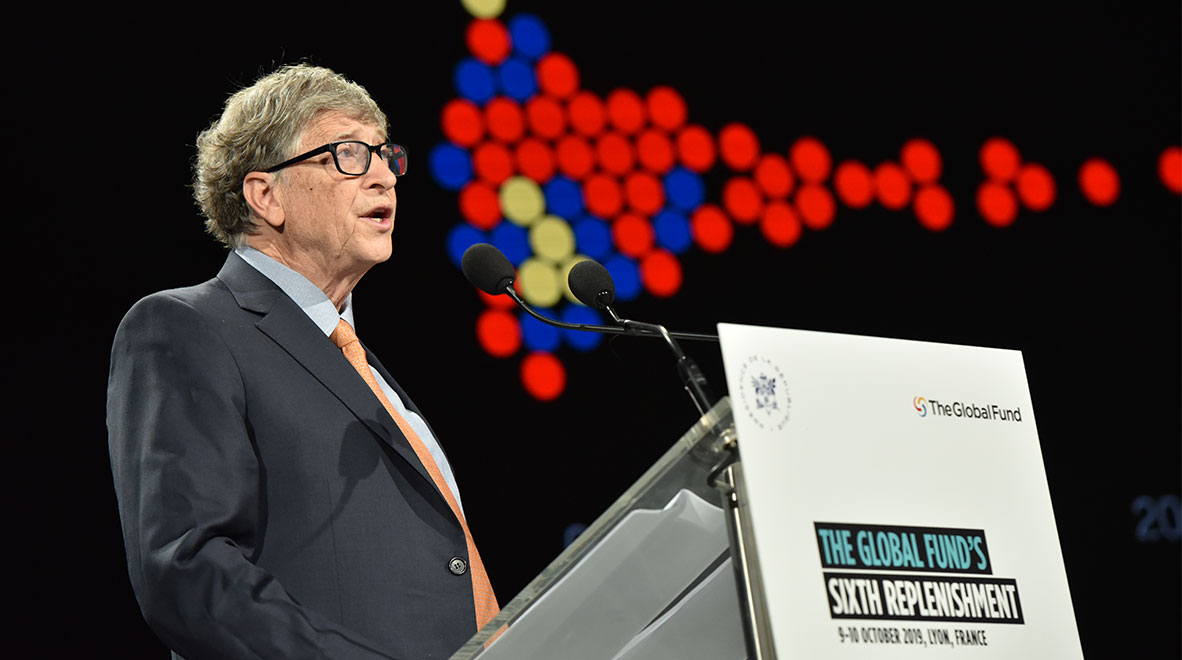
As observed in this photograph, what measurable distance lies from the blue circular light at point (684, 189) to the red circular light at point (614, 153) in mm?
129

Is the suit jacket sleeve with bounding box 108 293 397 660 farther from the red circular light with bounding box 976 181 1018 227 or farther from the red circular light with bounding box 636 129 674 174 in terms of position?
the red circular light with bounding box 976 181 1018 227

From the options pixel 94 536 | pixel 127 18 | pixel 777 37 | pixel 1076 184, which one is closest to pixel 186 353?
pixel 94 536

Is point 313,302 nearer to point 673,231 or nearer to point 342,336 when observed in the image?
point 342,336

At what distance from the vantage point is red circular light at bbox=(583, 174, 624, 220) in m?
3.61

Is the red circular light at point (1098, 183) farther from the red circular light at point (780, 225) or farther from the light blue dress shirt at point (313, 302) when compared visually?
the light blue dress shirt at point (313, 302)

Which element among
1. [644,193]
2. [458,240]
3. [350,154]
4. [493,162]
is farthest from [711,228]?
[350,154]

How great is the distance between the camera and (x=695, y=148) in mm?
3771

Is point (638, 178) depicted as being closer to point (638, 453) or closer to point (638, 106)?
point (638, 106)

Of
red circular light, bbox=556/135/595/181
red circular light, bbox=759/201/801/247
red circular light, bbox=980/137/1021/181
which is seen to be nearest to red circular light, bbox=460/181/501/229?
red circular light, bbox=556/135/595/181

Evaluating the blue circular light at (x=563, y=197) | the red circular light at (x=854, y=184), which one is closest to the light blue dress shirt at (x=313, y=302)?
A: the blue circular light at (x=563, y=197)

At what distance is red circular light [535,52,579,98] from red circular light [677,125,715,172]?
0.36m

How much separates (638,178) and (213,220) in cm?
Result: 167

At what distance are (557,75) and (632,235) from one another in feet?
1.64

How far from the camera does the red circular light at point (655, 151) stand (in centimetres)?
370
